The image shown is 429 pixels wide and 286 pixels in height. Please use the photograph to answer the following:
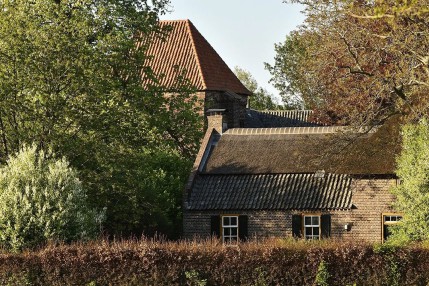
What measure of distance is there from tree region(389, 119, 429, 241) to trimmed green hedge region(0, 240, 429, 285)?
7.85m

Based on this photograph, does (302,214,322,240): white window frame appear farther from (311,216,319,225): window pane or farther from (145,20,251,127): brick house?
(145,20,251,127): brick house

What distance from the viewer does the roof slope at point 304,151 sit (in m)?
39.5

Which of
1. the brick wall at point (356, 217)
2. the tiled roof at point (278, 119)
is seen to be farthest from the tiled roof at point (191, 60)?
the brick wall at point (356, 217)

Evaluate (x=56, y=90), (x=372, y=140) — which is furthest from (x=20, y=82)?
(x=372, y=140)

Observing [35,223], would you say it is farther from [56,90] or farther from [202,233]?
[202,233]

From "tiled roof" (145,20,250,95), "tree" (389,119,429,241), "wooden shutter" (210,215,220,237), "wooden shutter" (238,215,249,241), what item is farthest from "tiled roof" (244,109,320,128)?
"tree" (389,119,429,241)

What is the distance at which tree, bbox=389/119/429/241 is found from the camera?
3525 cm

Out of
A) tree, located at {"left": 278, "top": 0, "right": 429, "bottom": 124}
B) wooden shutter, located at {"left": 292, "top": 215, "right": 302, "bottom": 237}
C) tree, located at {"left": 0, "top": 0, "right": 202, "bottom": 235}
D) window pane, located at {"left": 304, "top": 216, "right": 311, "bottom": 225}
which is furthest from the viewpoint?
window pane, located at {"left": 304, "top": 216, "right": 311, "bottom": 225}

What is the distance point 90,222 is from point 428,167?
12.3 meters

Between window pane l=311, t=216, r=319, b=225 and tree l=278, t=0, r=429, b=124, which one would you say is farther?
window pane l=311, t=216, r=319, b=225

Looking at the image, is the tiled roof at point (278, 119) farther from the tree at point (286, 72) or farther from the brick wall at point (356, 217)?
the brick wall at point (356, 217)

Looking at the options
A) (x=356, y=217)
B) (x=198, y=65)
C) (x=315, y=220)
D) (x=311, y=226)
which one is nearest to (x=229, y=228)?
(x=311, y=226)

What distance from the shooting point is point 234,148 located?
44094 mm

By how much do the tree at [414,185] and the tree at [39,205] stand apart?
11.5 meters
